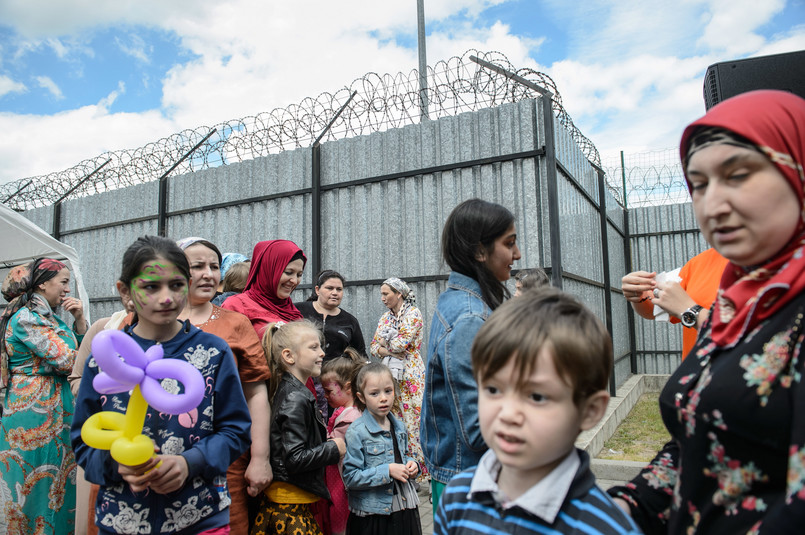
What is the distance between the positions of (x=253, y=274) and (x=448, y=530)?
8.42ft

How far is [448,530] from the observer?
1.22 meters

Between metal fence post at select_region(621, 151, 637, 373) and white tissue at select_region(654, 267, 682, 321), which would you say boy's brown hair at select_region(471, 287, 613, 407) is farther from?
metal fence post at select_region(621, 151, 637, 373)

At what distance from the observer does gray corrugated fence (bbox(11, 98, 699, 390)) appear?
5.97 meters

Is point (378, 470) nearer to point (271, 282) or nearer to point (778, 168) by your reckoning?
point (271, 282)

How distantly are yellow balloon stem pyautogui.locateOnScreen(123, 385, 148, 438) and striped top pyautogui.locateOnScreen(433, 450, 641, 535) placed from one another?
99cm

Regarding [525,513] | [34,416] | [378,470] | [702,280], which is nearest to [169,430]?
[378,470]

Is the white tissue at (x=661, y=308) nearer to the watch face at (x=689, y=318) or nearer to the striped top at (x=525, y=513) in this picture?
the watch face at (x=689, y=318)

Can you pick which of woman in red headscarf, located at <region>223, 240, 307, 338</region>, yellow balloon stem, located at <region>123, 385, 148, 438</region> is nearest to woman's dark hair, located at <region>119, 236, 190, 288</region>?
yellow balloon stem, located at <region>123, 385, 148, 438</region>

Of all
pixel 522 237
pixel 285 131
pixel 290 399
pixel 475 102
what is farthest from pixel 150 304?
pixel 285 131

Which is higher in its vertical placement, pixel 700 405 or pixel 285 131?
pixel 285 131

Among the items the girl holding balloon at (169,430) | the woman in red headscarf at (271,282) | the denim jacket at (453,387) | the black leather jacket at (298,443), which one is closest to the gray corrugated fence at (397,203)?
the woman in red headscarf at (271,282)

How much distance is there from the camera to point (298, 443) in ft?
8.61

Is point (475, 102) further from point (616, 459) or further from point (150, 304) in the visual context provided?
point (150, 304)

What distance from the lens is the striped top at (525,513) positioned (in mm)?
1076
